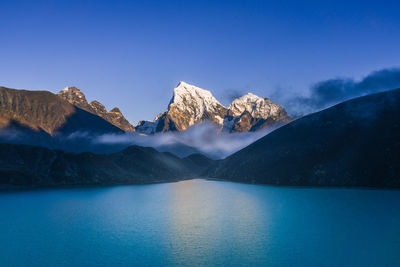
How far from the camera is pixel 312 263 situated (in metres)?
34.1

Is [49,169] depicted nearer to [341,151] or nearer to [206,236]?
[206,236]

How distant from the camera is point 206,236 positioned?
4675cm

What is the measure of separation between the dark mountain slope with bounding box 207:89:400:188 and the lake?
6187 centimetres

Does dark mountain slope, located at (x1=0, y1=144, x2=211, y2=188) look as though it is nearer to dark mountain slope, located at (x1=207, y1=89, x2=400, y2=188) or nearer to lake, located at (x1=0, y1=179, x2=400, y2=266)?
lake, located at (x1=0, y1=179, x2=400, y2=266)

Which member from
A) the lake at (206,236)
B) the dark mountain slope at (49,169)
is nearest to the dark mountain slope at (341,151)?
the lake at (206,236)

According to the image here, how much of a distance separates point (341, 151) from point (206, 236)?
12899 cm

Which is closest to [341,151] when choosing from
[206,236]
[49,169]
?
[206,236]

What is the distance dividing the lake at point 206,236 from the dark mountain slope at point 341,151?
6187 centimetres

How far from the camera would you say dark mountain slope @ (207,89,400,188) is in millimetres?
132625

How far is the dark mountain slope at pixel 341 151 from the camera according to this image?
435 ft

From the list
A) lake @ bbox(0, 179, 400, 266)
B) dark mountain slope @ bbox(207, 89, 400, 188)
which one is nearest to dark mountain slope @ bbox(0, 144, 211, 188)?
lake @ bbox(0, 179, 400, 266)

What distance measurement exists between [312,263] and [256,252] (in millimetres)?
7071

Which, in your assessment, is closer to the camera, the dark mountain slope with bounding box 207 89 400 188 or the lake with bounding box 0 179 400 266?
the lake with bounding box 0 179 400 266

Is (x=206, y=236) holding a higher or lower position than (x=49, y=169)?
lower
